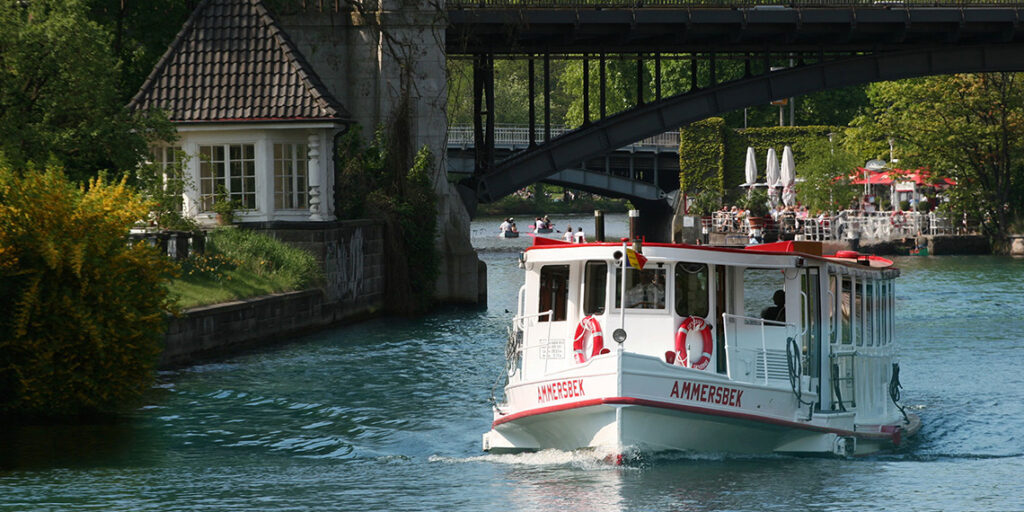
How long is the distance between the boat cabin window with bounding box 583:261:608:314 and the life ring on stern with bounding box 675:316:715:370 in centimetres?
100

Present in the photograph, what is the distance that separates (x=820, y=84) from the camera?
46.9m

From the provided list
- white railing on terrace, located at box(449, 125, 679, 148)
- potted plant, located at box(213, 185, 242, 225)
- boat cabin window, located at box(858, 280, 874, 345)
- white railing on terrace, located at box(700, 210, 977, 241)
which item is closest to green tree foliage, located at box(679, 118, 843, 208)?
white railing on terrace, located at box(449, 125, 679, 148)

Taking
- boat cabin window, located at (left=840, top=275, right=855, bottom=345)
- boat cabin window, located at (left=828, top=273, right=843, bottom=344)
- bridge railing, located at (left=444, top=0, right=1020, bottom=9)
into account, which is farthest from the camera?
bridge railing, located at (left=444, top=0, right=1020, bottom=9)

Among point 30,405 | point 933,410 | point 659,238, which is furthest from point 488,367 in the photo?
point 659,238

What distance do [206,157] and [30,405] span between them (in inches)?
641

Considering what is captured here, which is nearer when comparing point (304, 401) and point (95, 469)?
point (95, 469)

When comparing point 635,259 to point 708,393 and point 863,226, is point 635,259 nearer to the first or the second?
point 708,393

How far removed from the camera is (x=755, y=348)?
1809 cm

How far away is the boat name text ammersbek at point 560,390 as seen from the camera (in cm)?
1706

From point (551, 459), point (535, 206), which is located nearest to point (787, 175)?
point (535, 206)

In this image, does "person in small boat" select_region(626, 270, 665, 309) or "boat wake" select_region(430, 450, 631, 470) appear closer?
"boat wake" select_region(430, 450, 631, 470)

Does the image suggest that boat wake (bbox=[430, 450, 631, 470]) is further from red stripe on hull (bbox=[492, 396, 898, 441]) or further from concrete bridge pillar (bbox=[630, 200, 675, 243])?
concrete bridge pillar (bbox=[630, 200, 675, 243])

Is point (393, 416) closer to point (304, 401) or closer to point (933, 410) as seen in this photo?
point (304, 401)

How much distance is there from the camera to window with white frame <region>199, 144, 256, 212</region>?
118 ft
